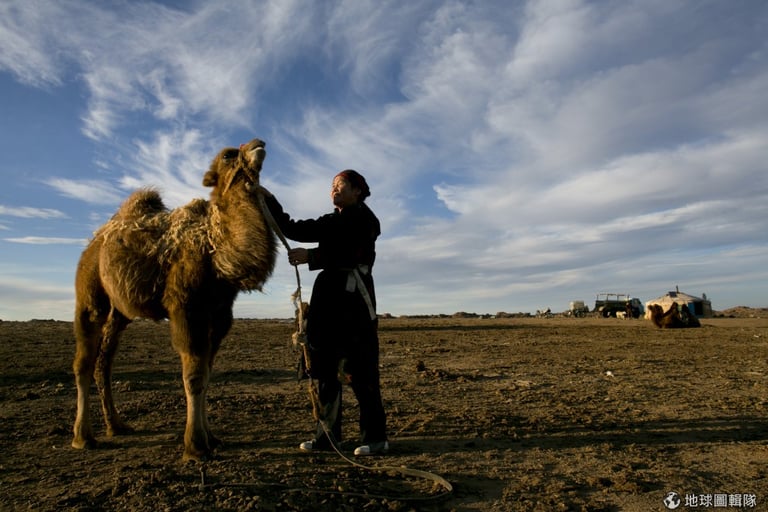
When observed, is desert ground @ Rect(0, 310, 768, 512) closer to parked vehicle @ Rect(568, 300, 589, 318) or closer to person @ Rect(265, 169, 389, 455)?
person @ Rect(265, 169, 389, 455)

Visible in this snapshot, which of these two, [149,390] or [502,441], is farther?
[149,390]

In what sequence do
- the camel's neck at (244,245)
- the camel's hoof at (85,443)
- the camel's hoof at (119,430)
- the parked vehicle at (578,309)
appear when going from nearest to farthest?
1. the camel's neck at (244,245)
2. the camel's hoof at (85,443)
3. the camel's hoof at (119,430)
4. the parked vehicle at (578,309)

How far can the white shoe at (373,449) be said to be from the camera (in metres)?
4.53

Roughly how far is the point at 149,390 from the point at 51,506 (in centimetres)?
472

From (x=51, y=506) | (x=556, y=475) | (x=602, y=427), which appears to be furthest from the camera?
(x=602, y=427)

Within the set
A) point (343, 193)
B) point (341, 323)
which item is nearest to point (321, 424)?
point (341, 323)

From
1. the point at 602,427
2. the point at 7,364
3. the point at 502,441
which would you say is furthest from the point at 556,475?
the point at 7,364

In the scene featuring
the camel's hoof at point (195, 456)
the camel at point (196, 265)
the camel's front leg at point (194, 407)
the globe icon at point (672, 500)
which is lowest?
the globe icon at point (672, 500)

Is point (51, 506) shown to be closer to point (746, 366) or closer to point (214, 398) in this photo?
point (214, 398)

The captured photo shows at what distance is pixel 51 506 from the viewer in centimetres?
337

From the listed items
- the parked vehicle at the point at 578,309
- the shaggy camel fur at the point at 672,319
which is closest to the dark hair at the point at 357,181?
the shaggy camel fur at the point at 672,319

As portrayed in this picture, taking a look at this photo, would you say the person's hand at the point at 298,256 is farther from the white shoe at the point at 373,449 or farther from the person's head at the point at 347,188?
the white shoe at the point at 373,449

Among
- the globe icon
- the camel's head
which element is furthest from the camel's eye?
the globe icon

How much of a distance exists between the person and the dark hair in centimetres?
24
